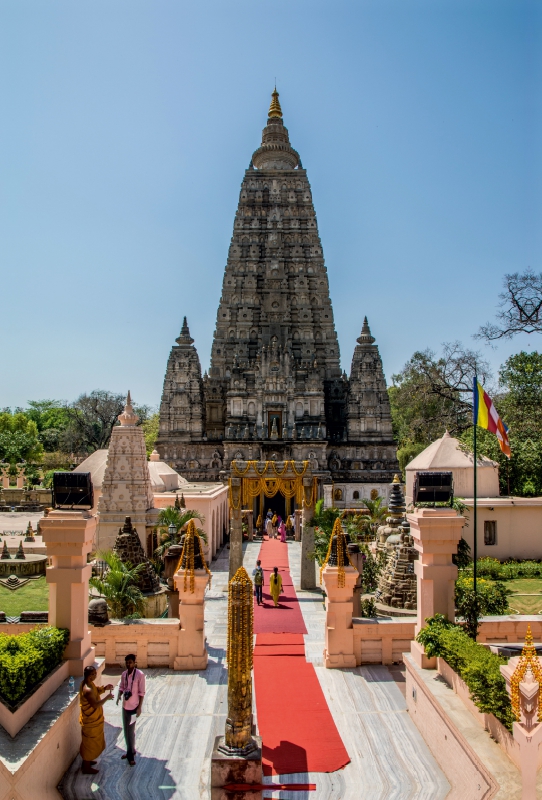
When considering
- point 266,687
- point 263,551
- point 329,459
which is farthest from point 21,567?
point 329,459

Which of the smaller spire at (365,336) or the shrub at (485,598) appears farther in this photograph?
the smaller spire at (365,336)

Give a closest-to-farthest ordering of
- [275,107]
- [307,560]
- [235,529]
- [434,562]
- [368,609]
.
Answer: [434,562]
[368,609]
[235,529]
[307,560]
[275,107]

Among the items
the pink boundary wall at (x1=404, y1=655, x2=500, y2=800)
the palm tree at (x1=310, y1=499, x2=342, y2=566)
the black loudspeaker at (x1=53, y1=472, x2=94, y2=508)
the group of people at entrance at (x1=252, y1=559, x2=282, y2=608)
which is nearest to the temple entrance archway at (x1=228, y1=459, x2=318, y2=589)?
the palm tree at (x1=310, y1=499, x2=342, y2=566)

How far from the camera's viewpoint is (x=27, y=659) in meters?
7.82

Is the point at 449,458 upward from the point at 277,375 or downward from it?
downward

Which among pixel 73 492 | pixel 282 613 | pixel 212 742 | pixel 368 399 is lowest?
pixel 282 613

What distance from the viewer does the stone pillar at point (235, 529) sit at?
1967cm

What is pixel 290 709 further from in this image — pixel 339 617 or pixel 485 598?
pixel 485 598

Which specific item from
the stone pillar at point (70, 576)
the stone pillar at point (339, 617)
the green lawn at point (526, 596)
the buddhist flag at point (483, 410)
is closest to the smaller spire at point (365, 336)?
the green lawn at point (526, 596)

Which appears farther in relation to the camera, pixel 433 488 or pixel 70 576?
pixel 433 488

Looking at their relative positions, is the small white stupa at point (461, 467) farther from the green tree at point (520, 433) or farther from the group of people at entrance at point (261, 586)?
the group of people at entrance at point (261, 586)

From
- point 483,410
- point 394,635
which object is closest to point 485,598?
point 394,635

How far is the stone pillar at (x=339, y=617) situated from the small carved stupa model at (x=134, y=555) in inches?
231

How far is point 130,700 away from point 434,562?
4982 mm
